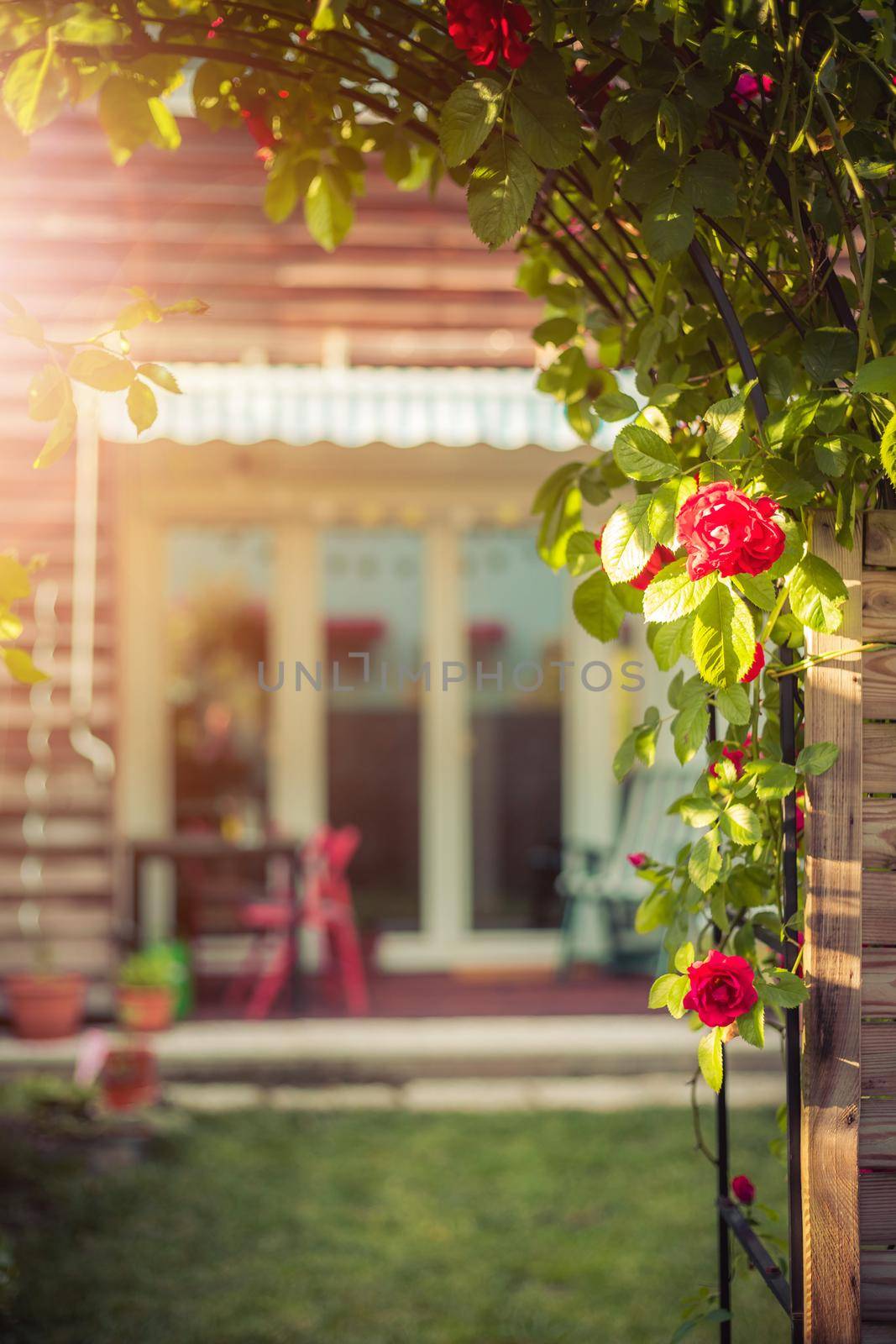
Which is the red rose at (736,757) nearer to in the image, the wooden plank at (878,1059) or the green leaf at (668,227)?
the wooden plank at (878,1059)

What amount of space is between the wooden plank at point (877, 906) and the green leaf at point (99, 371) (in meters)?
0.94

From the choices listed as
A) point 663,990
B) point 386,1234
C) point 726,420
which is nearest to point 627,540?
point 726,420

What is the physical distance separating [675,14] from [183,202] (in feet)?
16.3

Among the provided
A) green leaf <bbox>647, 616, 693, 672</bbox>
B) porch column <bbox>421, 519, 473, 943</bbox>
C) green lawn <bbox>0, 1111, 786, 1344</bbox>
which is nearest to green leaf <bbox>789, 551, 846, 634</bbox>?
green leaf <bbox>647, 616, 693, 672</bbox>

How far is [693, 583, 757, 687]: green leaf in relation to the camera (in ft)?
3.56

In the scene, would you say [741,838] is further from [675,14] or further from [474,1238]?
[474,1238]

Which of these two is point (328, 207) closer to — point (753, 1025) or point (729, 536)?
point (729, 536)

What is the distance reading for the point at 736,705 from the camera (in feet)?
3.84

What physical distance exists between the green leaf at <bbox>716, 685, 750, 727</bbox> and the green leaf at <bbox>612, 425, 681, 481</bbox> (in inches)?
8.3

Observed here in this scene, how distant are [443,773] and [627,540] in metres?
5.60

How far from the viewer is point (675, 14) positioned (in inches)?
45.5

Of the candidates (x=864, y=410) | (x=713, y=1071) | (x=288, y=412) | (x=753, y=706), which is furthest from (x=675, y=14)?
(x=288, y=412)

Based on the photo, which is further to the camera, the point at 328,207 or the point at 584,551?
the point at 328,207

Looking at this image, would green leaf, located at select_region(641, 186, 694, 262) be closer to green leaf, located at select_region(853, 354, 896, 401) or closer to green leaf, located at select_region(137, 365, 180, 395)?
green leaf, located at select_region(853, 354, 896, 401)
